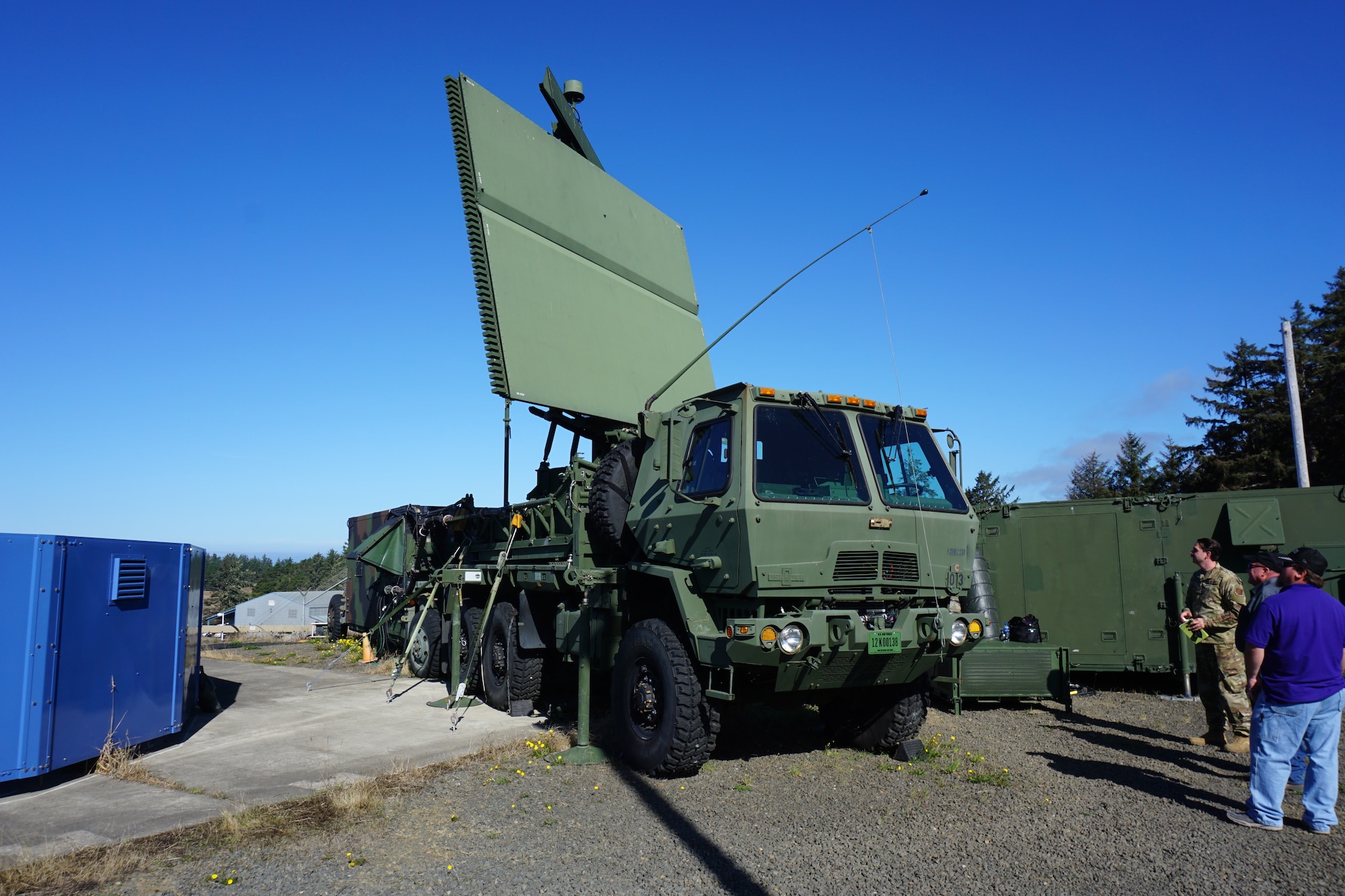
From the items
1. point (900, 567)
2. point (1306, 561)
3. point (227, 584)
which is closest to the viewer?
point (1306, 561)

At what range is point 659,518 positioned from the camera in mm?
6855

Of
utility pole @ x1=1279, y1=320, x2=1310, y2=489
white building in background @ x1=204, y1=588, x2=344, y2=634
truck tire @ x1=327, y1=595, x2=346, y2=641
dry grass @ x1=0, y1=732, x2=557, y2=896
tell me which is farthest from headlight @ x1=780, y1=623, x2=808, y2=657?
white building in background @ x1=204, y1=588, x2=344, y2=634

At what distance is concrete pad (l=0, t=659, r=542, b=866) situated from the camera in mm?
5184

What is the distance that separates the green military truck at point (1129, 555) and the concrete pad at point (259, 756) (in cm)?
681

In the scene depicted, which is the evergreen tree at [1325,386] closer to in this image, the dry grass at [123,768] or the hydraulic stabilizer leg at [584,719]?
the hydraulic stabilizer leg at [584,719]

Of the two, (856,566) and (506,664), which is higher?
(856,566)

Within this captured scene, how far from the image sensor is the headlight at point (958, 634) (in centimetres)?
615

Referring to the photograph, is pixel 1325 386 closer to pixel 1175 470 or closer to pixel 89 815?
pixel 1175 470

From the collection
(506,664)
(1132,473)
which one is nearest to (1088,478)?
(1132,473)

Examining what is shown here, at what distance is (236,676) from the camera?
1289cm

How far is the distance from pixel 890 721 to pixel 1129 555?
5.57m

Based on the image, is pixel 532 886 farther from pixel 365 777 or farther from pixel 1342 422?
pixel 1342 422

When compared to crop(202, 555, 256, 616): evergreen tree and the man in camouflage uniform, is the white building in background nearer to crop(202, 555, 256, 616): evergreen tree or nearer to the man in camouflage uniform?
crop(202, 555, 256, 616): evergreen tree

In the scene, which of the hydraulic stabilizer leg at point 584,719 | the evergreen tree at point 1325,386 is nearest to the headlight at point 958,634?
the hydraulic stabilizer leg at point 584,719
